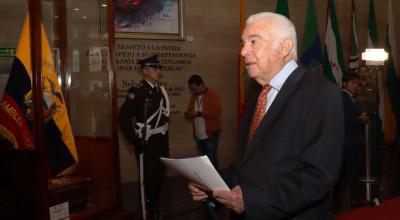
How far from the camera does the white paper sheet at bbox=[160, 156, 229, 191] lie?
1853 millimetres

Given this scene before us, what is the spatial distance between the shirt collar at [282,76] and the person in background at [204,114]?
4.84 meters

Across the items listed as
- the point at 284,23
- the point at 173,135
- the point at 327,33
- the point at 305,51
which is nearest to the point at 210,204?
the point at 284,23

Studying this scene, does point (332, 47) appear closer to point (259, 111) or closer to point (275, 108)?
point (259, 111)

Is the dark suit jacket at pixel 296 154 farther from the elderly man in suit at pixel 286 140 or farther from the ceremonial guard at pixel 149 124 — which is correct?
the ceremonial guard at pixel 149 124

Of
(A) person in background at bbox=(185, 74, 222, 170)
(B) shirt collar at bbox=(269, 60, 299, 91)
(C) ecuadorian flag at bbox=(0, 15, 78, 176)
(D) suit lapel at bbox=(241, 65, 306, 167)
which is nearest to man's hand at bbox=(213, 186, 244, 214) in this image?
(D) suit lapel at bbox=(241, 65, 306, 167)

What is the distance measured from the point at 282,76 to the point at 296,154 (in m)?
0.34

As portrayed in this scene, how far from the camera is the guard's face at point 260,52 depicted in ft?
6.40

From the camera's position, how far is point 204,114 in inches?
272

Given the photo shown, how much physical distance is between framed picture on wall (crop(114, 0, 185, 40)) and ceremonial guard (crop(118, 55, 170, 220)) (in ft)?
6.89

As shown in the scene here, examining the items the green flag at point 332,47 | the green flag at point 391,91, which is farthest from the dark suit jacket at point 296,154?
the green flag at point 391,91

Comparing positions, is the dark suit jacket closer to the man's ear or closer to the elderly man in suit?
the elderly man in suit

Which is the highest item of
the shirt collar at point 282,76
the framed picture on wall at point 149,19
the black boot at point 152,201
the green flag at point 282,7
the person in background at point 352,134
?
the green flag at point 282,7

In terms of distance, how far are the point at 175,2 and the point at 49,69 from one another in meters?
4.23

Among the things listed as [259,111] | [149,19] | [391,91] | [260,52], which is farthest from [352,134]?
[391,91]
